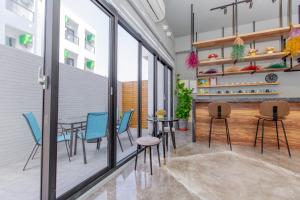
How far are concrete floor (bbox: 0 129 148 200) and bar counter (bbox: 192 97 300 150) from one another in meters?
2.19

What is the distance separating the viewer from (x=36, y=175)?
215 centimetres

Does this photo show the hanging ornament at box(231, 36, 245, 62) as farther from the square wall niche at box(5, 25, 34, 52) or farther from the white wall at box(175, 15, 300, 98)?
the square wall niche at box(5, 25, 34, 52)

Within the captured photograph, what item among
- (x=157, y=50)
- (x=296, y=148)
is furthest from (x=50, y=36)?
(x=296, y=148)

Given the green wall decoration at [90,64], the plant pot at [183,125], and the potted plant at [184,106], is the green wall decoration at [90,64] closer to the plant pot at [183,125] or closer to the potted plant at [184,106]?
the potted plant at [184,106]

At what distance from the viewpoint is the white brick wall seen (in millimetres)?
2424

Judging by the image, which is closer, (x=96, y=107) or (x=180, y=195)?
(x=180, y=195)

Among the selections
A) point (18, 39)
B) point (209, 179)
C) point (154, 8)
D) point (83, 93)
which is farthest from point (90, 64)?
point (209, 179)

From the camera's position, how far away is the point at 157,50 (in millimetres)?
4352

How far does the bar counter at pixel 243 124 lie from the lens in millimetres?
3426

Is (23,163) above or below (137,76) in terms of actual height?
below

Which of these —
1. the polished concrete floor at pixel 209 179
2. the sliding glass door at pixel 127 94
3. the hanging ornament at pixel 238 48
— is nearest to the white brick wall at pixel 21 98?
the sliding glass door at pixel 127 94

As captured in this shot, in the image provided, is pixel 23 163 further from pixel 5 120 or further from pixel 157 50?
pixel 157 50

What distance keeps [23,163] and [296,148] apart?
16.8ft

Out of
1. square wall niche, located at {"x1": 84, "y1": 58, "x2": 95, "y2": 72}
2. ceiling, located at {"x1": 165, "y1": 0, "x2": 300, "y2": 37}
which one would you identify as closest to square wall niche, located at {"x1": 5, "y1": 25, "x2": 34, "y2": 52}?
square wall niche, located at {"x1": 84, "y1": 58, "x2": 95, "y2": 72}
